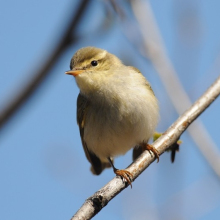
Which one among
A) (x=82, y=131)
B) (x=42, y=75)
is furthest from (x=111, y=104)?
(x=42, y=75)

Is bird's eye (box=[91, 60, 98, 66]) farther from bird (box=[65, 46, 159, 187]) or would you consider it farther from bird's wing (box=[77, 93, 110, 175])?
bird's wing (box=[77, 93, 110, 175])

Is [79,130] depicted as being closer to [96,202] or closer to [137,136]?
[137,136]

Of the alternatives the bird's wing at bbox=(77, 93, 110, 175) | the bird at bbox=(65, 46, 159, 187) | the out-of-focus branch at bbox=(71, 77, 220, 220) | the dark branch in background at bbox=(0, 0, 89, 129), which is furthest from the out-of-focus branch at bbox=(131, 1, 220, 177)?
the dark branch in background at bbox=(0, 0, 89, 129)

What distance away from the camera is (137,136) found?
192 inches

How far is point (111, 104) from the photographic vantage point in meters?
4.68

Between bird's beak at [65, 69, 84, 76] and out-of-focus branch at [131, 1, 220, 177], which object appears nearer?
out-of-focus branch at [131, 1, 220, 177]

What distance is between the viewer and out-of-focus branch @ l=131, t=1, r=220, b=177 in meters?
3.87

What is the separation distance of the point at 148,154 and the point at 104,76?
150 cm

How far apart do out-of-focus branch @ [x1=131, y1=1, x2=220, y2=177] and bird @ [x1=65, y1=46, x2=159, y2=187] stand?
2.29ft

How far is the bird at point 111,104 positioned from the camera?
4.68m

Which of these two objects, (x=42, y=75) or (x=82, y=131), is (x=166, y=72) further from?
(x=42, y=75)

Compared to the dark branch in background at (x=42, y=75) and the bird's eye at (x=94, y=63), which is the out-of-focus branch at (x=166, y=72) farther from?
the dark branch in background at (x=42, y=75)

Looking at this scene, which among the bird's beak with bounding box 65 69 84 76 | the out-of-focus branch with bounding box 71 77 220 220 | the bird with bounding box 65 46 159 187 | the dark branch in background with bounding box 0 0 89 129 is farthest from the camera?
the bird with bounding box 65 46 159 187

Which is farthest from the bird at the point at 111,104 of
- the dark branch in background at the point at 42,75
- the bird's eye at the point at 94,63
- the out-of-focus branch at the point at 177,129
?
the dark branch in background at the point at 42,75
